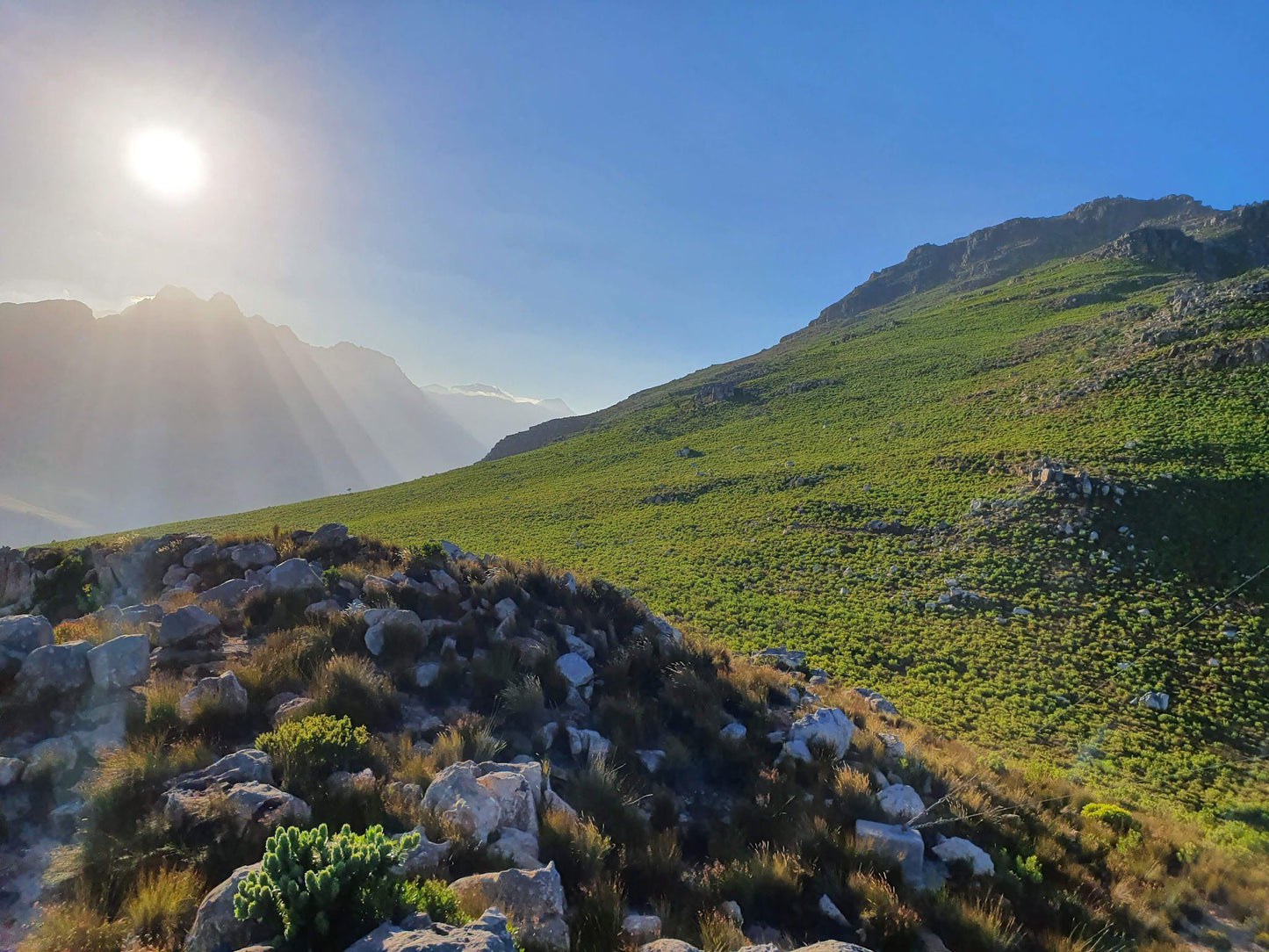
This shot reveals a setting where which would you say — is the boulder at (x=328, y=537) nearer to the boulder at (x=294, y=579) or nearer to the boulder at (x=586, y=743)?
the boulder at (x=294, y=579)

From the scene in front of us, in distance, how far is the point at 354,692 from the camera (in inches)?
316

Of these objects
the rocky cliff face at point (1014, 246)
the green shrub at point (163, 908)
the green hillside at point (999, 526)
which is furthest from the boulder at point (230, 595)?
the rocky cliff face at point (1014, 246)

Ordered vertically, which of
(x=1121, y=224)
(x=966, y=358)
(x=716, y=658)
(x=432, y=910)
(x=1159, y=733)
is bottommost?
(x=1159, y=733)

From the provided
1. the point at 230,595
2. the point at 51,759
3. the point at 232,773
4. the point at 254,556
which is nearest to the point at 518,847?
the point at 232,773

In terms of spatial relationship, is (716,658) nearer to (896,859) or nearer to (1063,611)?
(896,859)

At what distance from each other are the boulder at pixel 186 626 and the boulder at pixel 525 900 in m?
6.91

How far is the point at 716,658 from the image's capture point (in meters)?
12.6

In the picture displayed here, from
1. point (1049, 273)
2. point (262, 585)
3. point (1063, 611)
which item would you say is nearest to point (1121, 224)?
point (1049, 273)

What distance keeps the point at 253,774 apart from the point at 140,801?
99 centimetres

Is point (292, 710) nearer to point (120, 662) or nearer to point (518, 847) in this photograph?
point (120, 662)

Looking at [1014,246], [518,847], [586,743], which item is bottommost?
[586,743]

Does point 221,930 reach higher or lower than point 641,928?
higher

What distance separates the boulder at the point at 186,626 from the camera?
8.84 metres

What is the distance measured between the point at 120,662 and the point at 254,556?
545 centimetres
